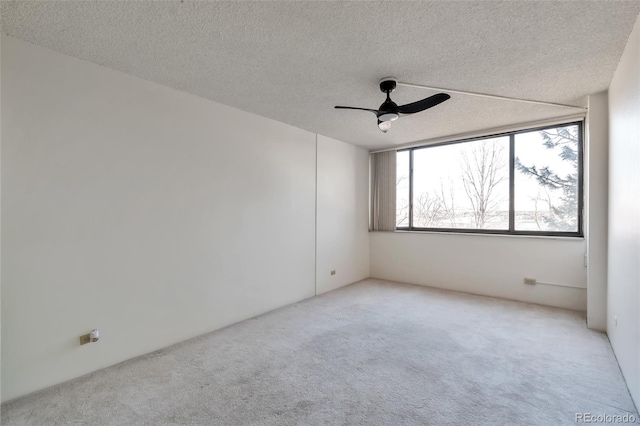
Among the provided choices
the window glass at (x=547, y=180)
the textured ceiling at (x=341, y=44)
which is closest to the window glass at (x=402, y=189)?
the window glass at (x=547, y=180)

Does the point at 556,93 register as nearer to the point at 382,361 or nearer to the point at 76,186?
the point at 382,361

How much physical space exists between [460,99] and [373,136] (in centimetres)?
171

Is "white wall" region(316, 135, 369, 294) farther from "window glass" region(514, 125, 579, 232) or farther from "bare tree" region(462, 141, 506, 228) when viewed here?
"window glass" region(514, 125, 579, 232)

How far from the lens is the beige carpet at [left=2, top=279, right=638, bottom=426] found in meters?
1.89

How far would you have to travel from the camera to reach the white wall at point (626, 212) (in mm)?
1981

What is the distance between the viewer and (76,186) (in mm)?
2359

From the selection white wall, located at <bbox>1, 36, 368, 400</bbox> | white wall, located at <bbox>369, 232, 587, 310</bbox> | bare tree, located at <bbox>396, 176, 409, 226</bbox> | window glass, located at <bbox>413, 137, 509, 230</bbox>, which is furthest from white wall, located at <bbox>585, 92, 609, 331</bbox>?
white wall, located at <bbox>1, 36, 368, 400</bbox>

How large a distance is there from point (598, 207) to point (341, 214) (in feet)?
10.9

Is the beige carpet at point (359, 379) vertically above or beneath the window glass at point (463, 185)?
beneath

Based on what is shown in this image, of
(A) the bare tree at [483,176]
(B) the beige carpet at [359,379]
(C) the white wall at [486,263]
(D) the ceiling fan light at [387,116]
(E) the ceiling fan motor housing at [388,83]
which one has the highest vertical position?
(E) the ceiling fan motor housing at [388,83]

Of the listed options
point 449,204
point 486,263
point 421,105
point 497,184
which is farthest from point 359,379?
Result: point 497,184

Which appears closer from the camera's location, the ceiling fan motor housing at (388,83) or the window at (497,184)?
the ceiling fan motor housing at (388,83)

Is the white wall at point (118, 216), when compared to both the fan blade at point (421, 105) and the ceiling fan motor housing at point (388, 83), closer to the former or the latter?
the ceiling fan motor housing at point (388, 83)

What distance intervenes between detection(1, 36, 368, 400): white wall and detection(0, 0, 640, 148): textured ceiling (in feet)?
0.93
